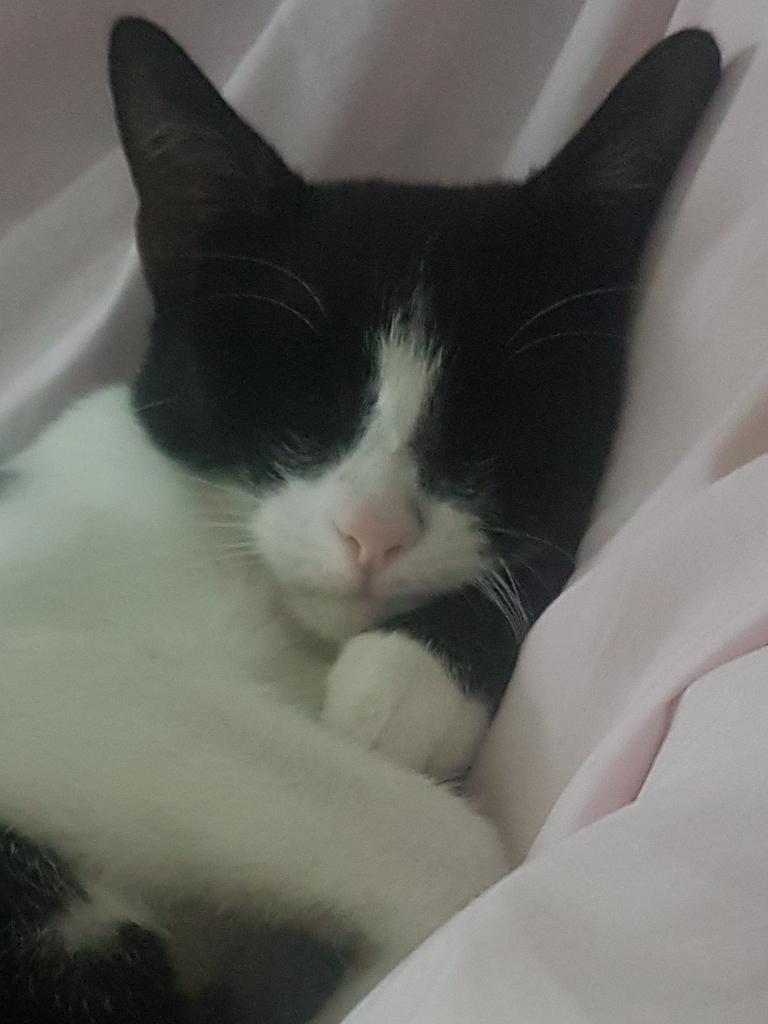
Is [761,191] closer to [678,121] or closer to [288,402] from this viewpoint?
[678,121]

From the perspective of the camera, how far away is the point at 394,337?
2.92 ft

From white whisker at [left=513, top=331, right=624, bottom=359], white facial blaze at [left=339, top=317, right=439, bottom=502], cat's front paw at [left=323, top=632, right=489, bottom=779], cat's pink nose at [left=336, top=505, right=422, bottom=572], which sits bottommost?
cat's front paw at [left=323, top=632, right=489, bottom=779]

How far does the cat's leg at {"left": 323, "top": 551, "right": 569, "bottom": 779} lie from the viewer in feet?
2.52

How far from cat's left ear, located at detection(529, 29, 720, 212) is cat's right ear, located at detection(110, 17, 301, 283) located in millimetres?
214

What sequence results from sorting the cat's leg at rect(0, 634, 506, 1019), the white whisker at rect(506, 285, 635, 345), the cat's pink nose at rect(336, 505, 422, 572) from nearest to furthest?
the cat's leg at rect(0, 634, 506, 1019) < the cat's pink nose at rect(336, 505, 422, 572) < the white whisker at rect(506, 285, 635, 345)

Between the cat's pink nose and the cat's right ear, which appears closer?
the cat's pink nose

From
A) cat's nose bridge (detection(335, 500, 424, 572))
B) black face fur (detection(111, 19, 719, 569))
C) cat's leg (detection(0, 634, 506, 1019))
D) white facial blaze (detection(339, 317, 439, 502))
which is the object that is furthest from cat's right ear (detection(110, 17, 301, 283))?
cat's leg (detection(0, 634, 506, 1019))

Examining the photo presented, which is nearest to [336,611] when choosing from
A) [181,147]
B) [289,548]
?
[289,548]

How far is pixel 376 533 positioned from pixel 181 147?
1.25ft

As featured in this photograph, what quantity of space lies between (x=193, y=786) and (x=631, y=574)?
10.8 inches

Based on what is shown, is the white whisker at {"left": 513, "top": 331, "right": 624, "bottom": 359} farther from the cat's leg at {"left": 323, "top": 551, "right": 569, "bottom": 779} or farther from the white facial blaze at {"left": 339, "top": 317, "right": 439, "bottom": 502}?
the cat's leg at {"left": 323, "top": 551, "right": 569, "bottom": 779}

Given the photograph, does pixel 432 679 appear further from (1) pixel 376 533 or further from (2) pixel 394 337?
(2) pixel 394 337

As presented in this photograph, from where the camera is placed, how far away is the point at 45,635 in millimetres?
785

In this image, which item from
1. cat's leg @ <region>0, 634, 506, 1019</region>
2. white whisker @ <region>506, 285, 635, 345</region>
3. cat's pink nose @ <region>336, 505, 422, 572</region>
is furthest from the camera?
white whisker @ <region>506, 285, 635, 345</region>
